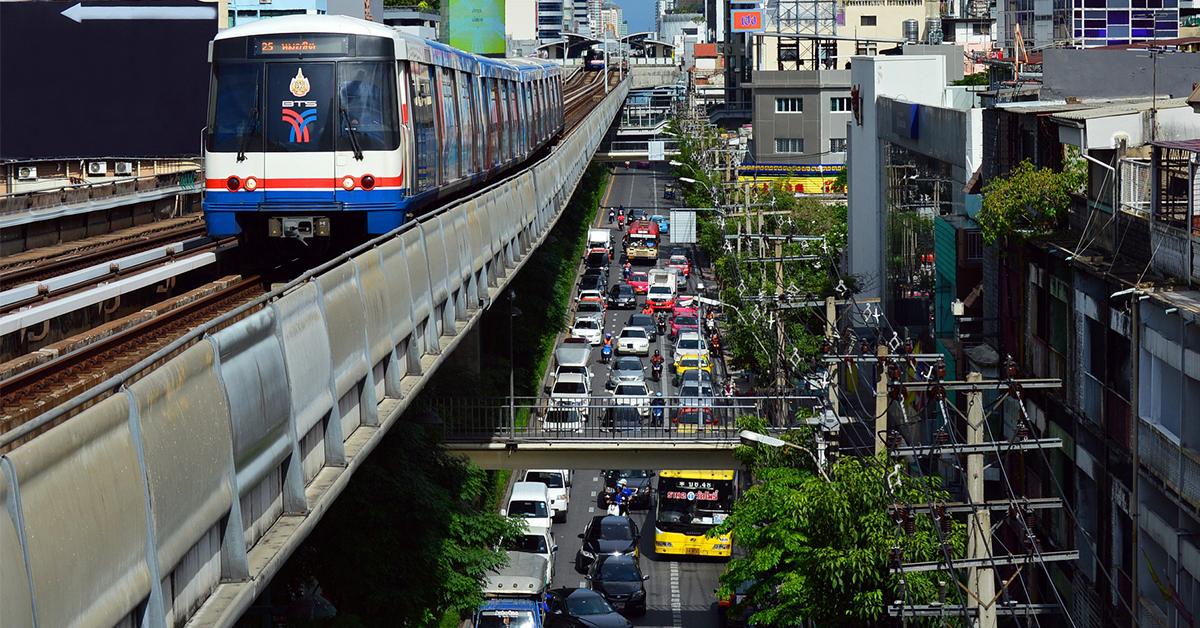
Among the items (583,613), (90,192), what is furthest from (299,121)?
(90,192)

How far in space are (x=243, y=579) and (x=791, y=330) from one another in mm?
25644

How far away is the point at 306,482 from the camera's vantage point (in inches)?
322

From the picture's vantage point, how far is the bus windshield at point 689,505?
1076 inches

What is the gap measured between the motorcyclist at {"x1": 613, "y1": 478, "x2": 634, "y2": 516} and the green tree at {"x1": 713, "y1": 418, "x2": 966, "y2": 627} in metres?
12.7

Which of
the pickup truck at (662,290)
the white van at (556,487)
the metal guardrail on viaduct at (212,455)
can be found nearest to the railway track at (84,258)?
the metal guardrail on viaduct at (212,455)

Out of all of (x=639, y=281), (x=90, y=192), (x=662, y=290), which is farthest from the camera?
(x=639, y=281)

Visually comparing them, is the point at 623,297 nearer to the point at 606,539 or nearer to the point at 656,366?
the point at 656,366

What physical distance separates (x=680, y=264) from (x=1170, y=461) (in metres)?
50.7

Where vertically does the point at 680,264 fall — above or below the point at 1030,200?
below

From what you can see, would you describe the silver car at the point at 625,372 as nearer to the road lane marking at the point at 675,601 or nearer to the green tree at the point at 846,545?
the road lane marking at the point at 675,601

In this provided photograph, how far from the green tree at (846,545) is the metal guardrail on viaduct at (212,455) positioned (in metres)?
5.40

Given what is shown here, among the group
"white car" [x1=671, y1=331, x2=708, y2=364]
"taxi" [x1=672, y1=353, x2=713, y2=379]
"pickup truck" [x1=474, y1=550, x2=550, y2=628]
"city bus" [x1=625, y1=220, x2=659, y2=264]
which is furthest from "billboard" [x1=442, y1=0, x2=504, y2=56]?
"pickup truck" [x1=474, y1=550, x2=550, y2=628]

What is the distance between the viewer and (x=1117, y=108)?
16.8 meters

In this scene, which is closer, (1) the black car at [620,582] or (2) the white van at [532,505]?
(1) the black car at [620,582]
